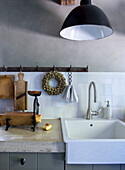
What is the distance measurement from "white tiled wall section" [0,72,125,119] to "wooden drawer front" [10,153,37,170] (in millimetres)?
716

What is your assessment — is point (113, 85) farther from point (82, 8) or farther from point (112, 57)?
point (82, 8)

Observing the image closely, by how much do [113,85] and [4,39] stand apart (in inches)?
55.7

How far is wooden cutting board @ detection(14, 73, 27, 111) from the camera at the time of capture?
6.22 ft

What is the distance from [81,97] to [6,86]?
880 millimetres

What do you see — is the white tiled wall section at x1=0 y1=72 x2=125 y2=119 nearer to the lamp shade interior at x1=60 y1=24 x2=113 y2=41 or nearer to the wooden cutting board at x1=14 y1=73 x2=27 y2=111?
the wooden cutting board at x1=14 y1=73 x2=27 y2=111

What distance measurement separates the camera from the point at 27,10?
2.03 m

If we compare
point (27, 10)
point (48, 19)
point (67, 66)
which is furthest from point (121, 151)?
point (27, 10)

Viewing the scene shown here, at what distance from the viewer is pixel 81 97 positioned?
1994 millimetres

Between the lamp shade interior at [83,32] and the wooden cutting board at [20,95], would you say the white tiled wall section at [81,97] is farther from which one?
the lamp shade interior at [83,32]

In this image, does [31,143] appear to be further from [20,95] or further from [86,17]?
[86,17]

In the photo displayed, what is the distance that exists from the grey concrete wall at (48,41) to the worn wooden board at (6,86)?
18cm

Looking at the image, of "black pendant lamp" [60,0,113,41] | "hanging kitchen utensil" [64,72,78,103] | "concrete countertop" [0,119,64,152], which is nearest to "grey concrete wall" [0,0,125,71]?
"hanging kitchen utensil" [64,72,78,103]

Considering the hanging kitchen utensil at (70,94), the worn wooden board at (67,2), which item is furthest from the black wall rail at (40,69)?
the worn wooden board at (67,2)

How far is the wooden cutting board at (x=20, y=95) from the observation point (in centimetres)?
190
